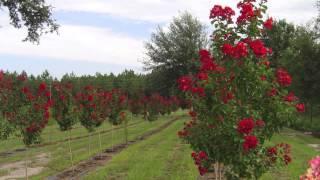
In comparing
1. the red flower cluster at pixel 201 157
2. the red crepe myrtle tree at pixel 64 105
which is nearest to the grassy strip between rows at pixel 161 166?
the red crepe myrtle tree at pixel 64 105

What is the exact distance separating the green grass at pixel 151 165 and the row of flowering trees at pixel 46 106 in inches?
92.1

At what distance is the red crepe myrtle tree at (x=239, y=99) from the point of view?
8.64m

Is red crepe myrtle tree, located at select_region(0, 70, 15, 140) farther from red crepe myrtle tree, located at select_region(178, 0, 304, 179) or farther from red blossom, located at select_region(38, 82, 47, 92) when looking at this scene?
red crepe myrtle tree, located at select_region(178, 0, 304, 179)

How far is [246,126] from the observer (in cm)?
812

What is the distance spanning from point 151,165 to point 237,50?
434 inches

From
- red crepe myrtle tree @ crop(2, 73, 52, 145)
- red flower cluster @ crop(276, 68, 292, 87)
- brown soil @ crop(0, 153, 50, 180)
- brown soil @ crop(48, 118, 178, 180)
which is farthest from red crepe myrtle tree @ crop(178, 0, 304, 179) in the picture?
brown soil @ crop(0, 153, 50, 180)

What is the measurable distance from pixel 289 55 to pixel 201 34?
17.2 meters

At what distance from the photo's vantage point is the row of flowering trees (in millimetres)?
16047

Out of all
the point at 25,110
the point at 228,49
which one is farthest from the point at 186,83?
the point at 25,110

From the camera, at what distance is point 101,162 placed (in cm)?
2184

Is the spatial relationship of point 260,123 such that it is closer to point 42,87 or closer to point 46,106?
point 46,106

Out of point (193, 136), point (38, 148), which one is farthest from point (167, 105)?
point (193, 136)

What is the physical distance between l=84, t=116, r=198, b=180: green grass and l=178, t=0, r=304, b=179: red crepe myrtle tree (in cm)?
705

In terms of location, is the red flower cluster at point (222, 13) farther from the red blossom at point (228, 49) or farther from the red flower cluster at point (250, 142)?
the red flower cluster at point (250, 142)
